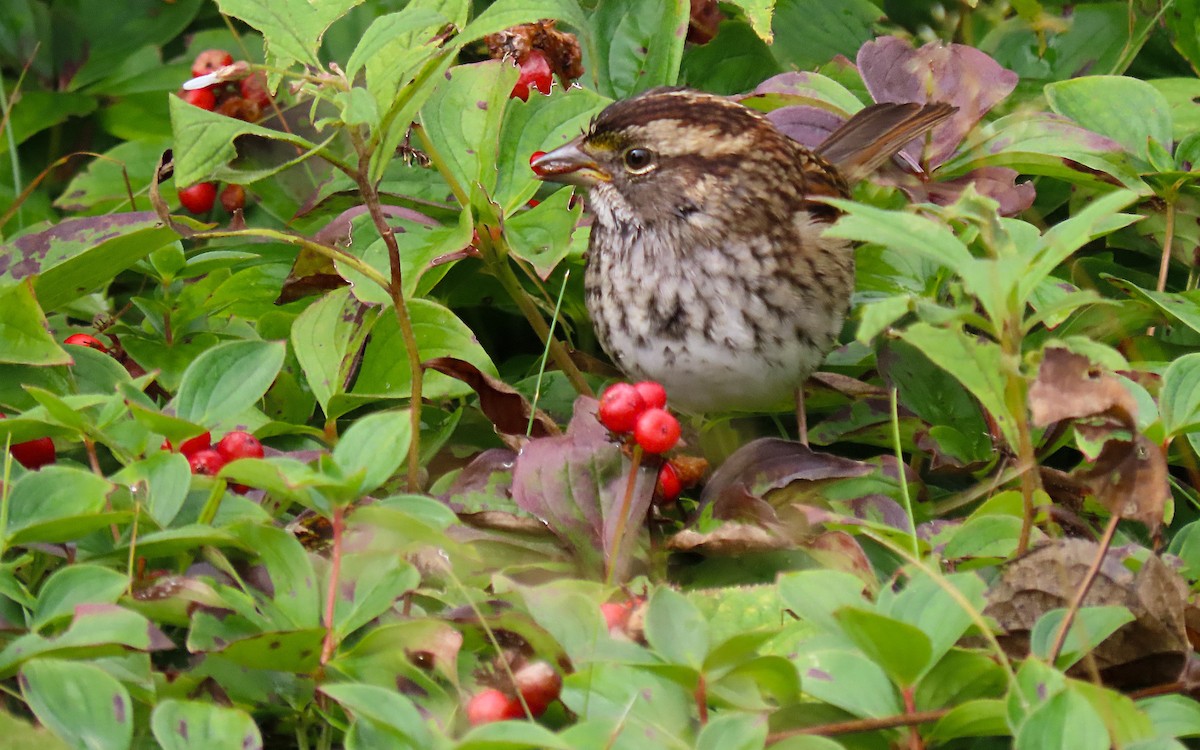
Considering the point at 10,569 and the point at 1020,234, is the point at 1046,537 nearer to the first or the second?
the point at 1020,234

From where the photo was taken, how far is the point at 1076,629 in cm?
151

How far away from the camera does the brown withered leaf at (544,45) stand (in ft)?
9.59

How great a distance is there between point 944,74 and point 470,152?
1.07 metres

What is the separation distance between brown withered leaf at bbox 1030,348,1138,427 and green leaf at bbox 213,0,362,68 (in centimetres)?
100

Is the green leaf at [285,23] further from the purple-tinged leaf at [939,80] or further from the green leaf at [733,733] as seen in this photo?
the purple-tinged leaf at [939,80]

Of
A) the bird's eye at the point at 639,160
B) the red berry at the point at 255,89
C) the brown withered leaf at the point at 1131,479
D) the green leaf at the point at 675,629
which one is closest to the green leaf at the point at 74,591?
the green leaf at the point at 675,629

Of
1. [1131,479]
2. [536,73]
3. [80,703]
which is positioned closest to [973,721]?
[1131,479]

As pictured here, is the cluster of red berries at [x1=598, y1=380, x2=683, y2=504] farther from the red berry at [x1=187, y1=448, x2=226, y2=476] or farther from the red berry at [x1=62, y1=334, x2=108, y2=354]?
the red berry at [x1=62, y1=334, x2=108, y2=354]

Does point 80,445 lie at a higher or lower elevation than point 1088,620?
lower

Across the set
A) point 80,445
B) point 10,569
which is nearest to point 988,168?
point 80,445

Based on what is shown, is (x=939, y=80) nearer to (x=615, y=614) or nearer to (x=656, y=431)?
(x=656, y=431)

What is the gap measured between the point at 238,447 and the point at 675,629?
80cm

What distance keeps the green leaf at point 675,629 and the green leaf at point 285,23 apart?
854 millimetres

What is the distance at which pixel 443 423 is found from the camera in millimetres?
2473
